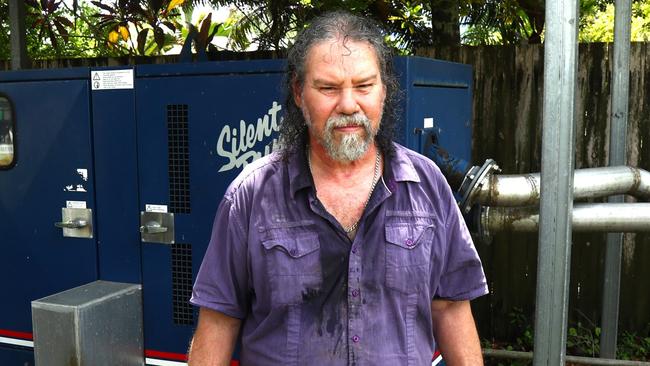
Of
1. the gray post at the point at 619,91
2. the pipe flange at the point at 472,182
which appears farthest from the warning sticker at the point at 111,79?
the gray post at the point at 619,91

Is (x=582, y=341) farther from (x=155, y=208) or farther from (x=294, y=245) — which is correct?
(x=294, y=245)

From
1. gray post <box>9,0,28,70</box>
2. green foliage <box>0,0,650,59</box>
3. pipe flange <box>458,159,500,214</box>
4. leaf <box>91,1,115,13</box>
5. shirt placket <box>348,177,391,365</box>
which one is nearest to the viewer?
shirt placket <box>348,177,391,365</box>

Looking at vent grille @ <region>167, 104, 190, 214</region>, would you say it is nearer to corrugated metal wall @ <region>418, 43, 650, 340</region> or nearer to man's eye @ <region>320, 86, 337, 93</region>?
man's eye @ <region>320, 86, 337, 93</region>

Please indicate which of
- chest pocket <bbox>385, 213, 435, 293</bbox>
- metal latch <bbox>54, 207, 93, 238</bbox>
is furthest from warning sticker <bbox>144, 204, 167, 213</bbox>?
chest pocket <bbox>385, 213, 435, 293</bbox>

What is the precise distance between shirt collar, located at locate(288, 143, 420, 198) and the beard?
106 mm

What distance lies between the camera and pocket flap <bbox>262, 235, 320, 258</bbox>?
172 centimetres

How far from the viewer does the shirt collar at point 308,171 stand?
1802 millimetres

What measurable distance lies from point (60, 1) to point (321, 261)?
4.71 meters

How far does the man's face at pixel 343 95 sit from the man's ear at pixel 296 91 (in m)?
0.09

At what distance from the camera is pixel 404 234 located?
1771 mm

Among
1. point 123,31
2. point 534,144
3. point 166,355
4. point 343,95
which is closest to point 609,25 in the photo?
point 534,144

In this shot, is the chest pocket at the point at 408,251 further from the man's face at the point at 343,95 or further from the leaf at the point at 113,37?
the leaf at the point at 113,37

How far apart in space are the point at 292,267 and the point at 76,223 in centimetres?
160

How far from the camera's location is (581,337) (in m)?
4.20
